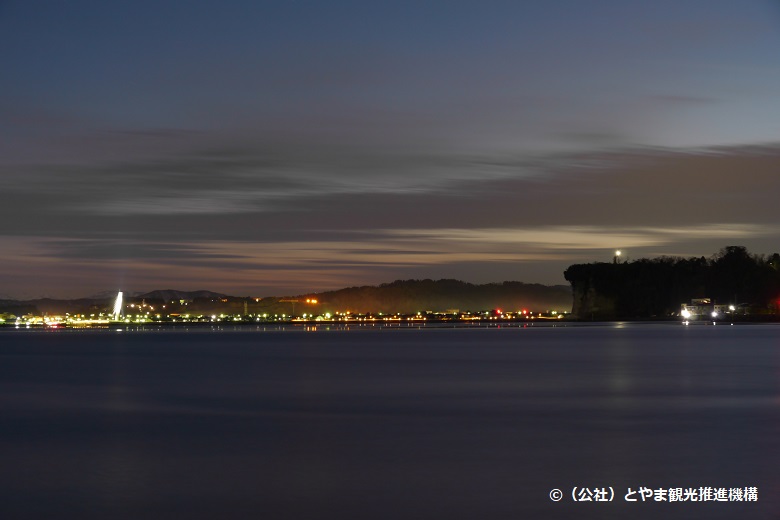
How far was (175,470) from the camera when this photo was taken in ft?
72.1

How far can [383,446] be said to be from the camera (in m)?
25.6

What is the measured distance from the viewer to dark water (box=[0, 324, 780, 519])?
18.3 m

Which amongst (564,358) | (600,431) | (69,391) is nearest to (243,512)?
(600,431)

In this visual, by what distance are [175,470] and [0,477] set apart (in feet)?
10.5

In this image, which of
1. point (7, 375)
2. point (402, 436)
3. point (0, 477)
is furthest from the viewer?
point (7, 375)

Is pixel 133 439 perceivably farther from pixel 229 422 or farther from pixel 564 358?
pixel 564 358

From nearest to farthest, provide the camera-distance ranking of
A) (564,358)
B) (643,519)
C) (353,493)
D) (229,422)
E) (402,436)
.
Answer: (643,519), (353,493), (402,436), (229,422), (564,358)

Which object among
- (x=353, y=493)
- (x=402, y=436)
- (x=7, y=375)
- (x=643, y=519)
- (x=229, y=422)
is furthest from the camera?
(x=7, y=375)

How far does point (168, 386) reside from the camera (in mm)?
48250

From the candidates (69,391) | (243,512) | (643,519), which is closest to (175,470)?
(243,512)

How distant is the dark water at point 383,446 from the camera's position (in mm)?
18297

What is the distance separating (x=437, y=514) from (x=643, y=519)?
3.06 m

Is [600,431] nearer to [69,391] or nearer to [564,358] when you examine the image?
[69,391]

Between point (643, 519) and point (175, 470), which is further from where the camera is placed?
point (175, 470)
